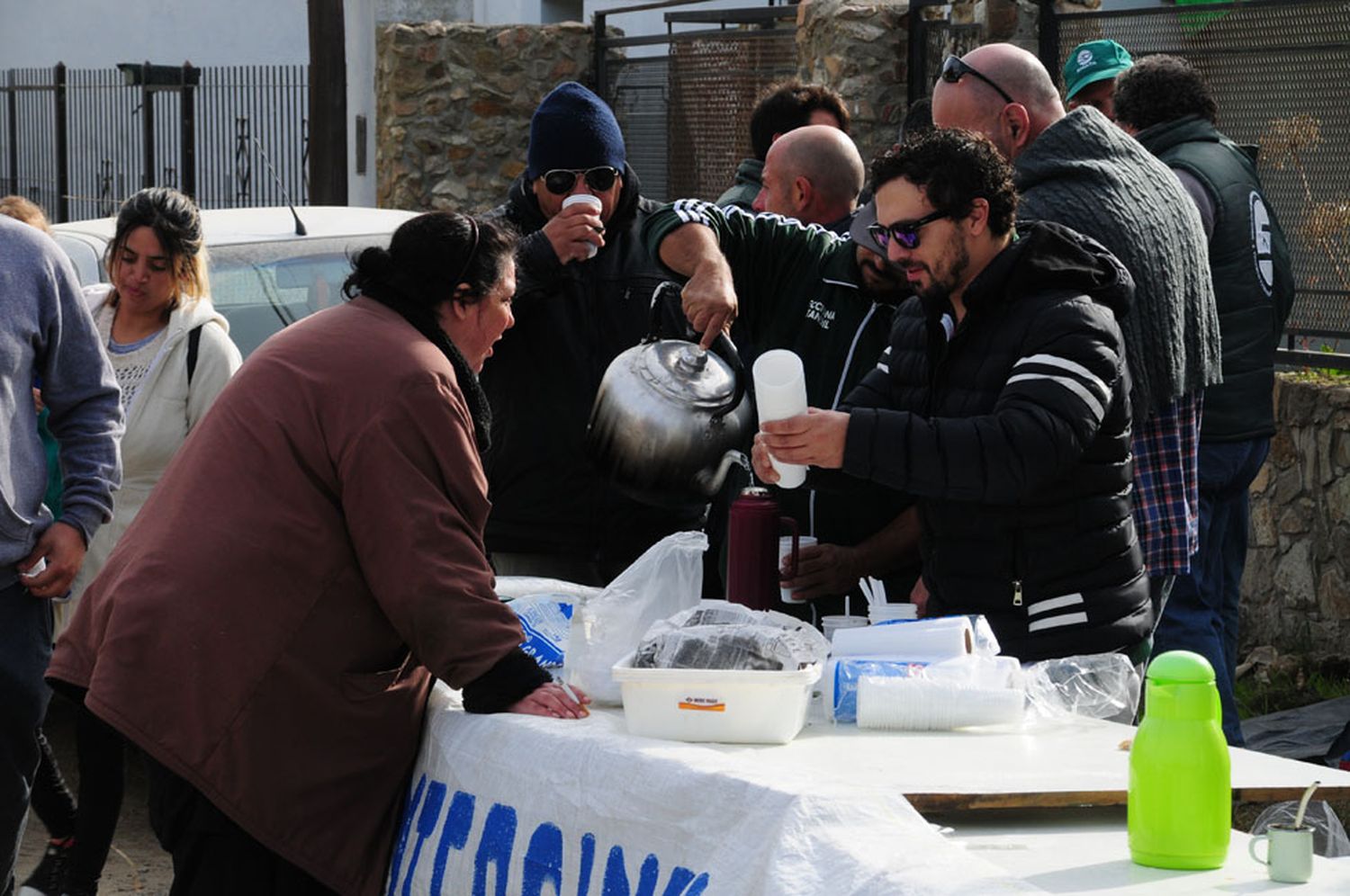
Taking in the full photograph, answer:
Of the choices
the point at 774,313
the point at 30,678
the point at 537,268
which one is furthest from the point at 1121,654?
the point at 30,678

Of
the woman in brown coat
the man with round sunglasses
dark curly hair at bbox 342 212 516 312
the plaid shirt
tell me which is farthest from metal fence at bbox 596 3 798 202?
the woman in brown coat

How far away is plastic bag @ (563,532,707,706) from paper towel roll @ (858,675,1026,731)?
442mm

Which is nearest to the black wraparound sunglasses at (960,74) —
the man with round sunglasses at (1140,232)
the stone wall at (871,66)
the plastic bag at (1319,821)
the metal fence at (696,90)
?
the man with round sunglasses at (1140,232)

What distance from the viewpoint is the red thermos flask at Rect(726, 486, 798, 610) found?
132 inches

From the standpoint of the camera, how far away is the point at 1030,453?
2.89 m

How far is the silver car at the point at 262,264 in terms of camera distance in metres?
5.71

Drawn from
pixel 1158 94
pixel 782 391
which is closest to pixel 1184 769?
pixel 782 391

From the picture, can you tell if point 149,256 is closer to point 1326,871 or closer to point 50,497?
point 50,497

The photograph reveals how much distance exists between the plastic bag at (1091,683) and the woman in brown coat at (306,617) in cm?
76

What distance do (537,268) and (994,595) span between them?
149 centimetres

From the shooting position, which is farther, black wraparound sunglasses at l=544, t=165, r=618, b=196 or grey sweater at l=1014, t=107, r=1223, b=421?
black wraparound sunglasses at l=544, t=165, r=618, b=196

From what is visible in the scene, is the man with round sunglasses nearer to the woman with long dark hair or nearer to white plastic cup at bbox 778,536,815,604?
white plastic cup at bbox 778,536,815,604

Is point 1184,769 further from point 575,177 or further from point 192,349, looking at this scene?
point 192,349

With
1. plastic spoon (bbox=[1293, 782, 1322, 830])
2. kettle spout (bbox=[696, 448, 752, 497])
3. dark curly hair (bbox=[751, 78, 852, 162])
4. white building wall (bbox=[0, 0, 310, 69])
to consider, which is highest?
white building wall (bbox=[0, 0, 310, 69])
